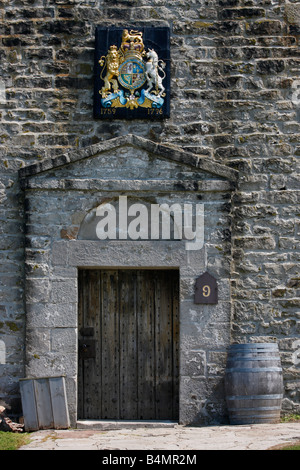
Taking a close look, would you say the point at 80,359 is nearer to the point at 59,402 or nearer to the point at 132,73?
the point at 59,402

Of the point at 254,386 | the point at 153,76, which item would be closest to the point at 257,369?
the point at 254,386

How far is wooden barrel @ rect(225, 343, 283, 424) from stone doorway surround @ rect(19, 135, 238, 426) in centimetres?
29

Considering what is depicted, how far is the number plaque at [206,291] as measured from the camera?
274 inches

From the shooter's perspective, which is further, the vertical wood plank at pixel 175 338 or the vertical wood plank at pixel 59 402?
the vertical wood plank at pixel 175 338

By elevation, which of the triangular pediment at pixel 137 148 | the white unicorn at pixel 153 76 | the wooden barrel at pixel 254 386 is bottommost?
the wooden barrel at pixel 254 386

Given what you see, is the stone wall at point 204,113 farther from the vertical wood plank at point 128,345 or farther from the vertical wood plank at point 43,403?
the vertical wood plank at point 128,345

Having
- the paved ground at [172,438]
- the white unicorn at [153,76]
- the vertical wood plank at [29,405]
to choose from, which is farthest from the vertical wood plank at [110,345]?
the white unicorn at [153,76]

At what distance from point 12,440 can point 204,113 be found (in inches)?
134

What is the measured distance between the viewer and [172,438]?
612 centimetres

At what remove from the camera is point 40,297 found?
6973 mm

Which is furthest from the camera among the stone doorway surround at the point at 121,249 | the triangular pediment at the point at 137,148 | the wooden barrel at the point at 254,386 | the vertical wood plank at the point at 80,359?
the vertical wood plank at the point at 80,359

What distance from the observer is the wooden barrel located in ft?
21.4

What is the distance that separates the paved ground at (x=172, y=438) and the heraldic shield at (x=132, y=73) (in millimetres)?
2857

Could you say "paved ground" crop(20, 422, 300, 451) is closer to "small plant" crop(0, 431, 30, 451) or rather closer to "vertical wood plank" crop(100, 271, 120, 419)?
"small plant" crop(0, 431, 30, 451)
